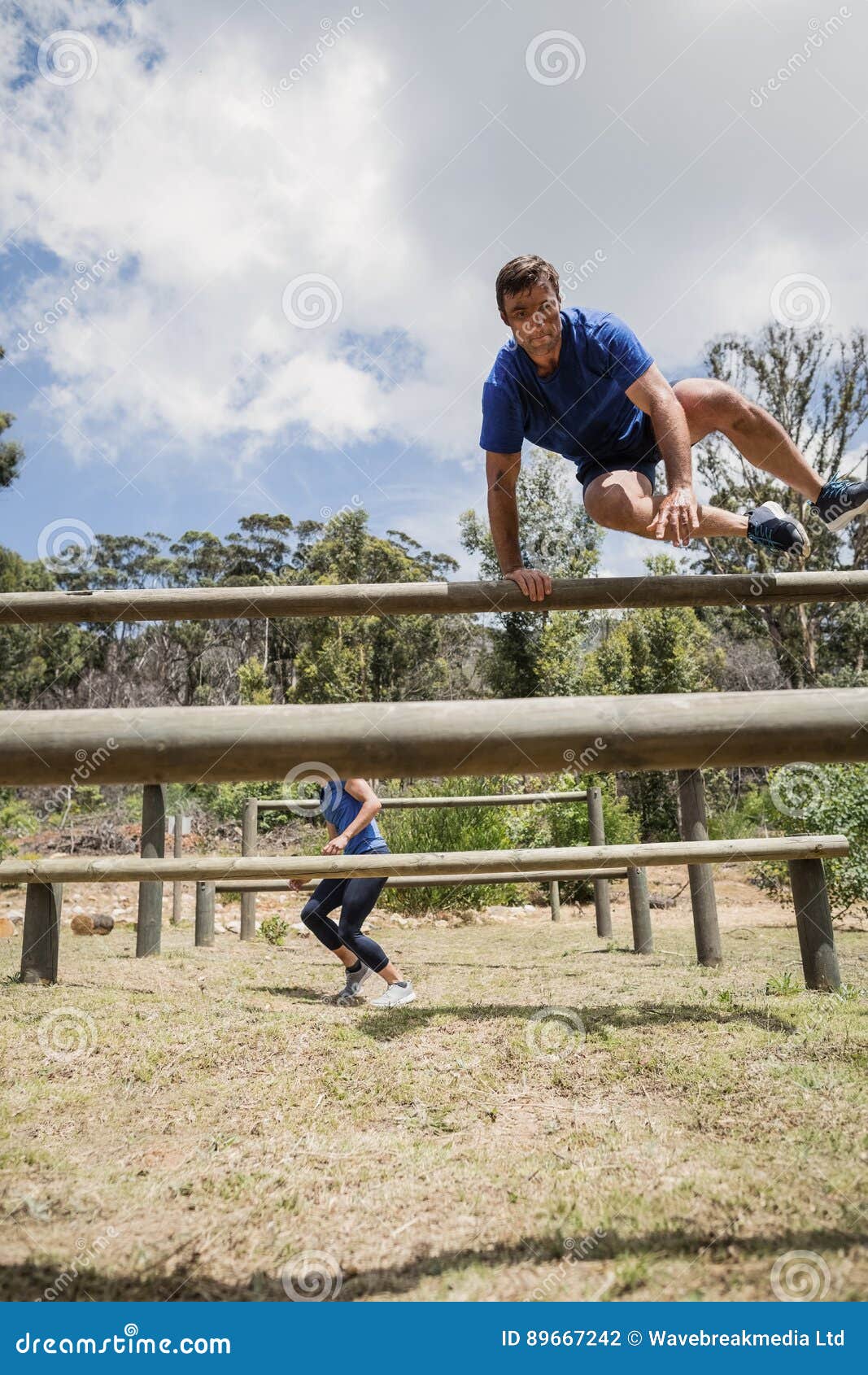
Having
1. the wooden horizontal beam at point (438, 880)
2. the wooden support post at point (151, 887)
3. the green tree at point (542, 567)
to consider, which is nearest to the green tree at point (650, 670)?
the green tree at point (542, 567)

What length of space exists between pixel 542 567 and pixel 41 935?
68.9 feet

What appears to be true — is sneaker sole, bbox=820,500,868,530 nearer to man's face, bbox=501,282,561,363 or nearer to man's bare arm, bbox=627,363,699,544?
man's bare arm, bbox=627,363,699,544

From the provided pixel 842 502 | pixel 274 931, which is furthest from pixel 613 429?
pixel 274 931

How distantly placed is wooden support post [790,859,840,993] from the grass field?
4.9 inches

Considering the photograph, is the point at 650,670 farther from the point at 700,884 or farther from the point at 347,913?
the point at 347,913

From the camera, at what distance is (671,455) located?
8.31ft

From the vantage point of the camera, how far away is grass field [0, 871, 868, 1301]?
1344 millimetres

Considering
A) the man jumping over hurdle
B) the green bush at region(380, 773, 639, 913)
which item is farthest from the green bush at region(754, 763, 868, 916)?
the man jumping over hurdle

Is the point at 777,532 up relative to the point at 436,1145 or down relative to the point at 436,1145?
up

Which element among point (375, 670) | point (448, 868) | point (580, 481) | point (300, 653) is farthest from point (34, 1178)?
point (375, 670)

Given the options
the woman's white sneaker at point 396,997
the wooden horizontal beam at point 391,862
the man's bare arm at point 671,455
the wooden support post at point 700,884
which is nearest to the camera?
the man's bare arm at point 671,455

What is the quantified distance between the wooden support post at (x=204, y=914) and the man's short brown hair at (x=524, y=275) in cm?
464

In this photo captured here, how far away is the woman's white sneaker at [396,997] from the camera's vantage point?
3.65 metres

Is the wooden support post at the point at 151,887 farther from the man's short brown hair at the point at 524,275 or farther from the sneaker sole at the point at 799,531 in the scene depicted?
the sneaker sole at the point at 799,531
